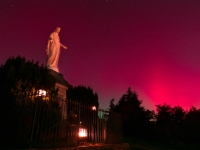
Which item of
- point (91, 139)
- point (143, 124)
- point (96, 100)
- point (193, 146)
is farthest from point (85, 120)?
point (193, 146)

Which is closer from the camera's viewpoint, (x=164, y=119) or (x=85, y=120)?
(x=85, y=120)

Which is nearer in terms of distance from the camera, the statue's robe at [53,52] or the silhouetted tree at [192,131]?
the statue's robe at [53,52]

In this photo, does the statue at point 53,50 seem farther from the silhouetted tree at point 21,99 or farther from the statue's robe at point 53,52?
the silhouetted tree at point 21,99

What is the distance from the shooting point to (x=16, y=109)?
9602 millimetres

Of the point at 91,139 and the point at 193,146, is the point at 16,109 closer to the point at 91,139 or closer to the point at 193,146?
the point at 91,139

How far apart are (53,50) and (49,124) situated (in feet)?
27.5

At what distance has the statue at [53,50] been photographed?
16.4 meters

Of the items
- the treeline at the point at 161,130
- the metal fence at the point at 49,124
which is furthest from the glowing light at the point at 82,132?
the treeline at the point at 161,130

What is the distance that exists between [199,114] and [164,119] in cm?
588

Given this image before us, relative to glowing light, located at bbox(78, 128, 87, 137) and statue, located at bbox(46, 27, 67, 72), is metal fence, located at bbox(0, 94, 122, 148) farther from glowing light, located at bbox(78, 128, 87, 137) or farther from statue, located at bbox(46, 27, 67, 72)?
statue, located at bbox(46, 27, 67, 72)

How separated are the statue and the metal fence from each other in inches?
248

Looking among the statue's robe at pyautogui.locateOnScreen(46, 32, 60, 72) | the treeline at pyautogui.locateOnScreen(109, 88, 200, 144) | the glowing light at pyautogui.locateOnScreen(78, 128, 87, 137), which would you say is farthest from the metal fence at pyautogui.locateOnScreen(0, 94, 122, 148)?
the treeline at pyautogui.locateOnScreen(109, 88, 200, 144)

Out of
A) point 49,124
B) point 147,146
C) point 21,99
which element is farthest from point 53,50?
point 147,146

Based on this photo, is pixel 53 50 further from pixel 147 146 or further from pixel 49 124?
pixel 147 146
